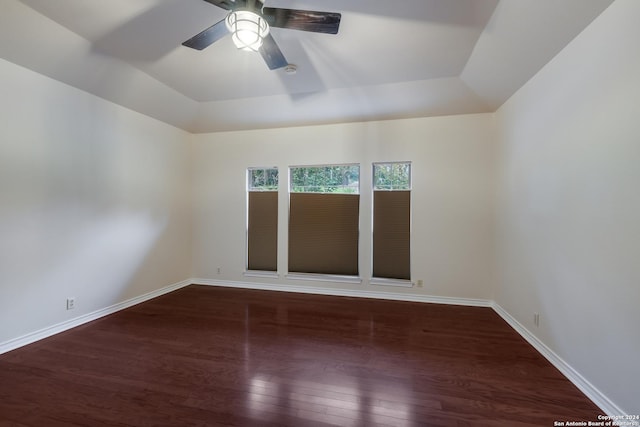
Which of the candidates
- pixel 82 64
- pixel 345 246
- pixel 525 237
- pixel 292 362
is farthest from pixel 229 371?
pixel 82 64

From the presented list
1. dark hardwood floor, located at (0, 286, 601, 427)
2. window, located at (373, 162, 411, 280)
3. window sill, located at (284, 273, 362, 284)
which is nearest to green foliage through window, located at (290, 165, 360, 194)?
window, located at (373, 162, 411, 280)

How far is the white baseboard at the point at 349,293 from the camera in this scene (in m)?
3.98

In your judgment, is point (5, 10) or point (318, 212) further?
point (318, 212)

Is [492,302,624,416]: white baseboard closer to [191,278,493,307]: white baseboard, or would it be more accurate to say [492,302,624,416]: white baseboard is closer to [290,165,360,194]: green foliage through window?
[191,278,493,307]: white baseboard

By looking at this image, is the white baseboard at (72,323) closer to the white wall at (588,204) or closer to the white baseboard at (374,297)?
the white baseboard at (374,297)

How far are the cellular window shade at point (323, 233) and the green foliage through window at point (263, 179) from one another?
0.42 metres

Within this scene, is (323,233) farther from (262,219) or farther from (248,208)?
(248,208)

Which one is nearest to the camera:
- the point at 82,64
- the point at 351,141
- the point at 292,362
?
the point at 292,362

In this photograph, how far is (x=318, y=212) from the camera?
15.2 feet

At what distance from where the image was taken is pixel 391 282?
4234 mm

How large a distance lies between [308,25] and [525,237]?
10.0ft

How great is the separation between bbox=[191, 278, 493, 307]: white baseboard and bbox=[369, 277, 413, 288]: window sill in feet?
0.46

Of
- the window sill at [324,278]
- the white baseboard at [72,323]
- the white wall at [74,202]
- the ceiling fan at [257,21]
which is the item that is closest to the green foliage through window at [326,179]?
the window sill at [324,278]

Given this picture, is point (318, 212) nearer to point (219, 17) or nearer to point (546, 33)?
point (219, 17)
